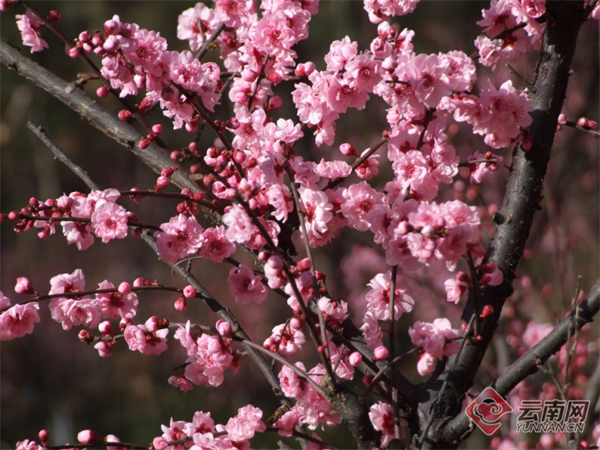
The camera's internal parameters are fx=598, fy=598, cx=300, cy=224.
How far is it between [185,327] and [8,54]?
0.90 m

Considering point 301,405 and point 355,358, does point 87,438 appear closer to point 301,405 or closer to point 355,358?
point 301,405

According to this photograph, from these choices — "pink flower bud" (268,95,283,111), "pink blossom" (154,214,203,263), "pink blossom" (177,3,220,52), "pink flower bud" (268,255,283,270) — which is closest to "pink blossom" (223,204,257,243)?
"pink flower bud" (268,255,283,270)

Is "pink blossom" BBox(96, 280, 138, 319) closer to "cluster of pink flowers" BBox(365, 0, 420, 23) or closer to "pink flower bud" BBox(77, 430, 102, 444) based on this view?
"pink flower bud" BBox(77, 430, 102, 444)

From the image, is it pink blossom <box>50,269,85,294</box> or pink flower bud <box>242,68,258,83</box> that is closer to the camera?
pink blossom <box>50,269,85,294</box>

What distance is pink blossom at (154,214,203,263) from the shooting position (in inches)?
43.4

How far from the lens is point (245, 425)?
3.48 ft

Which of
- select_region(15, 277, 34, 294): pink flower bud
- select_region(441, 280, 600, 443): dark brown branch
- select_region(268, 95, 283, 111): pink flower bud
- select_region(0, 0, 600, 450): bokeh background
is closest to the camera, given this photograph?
select_region(441, 280, 600, 443): dark brown branch

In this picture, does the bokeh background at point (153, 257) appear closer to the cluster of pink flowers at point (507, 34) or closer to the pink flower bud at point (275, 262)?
the cluster of pink flowers at point (507, 34)

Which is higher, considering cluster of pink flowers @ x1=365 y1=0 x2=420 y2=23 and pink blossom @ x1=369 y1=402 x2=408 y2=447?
cluster of pink flowers @ x1=365 y1=0 x2=420 y2=23

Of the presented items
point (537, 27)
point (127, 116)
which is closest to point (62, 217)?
point (127, 116)

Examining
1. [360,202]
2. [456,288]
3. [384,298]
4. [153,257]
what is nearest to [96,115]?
[360,202]

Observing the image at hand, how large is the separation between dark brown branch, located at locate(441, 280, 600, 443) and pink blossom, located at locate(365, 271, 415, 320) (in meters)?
0.21

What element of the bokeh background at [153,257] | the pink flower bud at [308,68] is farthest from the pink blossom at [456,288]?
the bokeh background at [153,257]

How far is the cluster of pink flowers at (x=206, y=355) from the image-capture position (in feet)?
3.64
